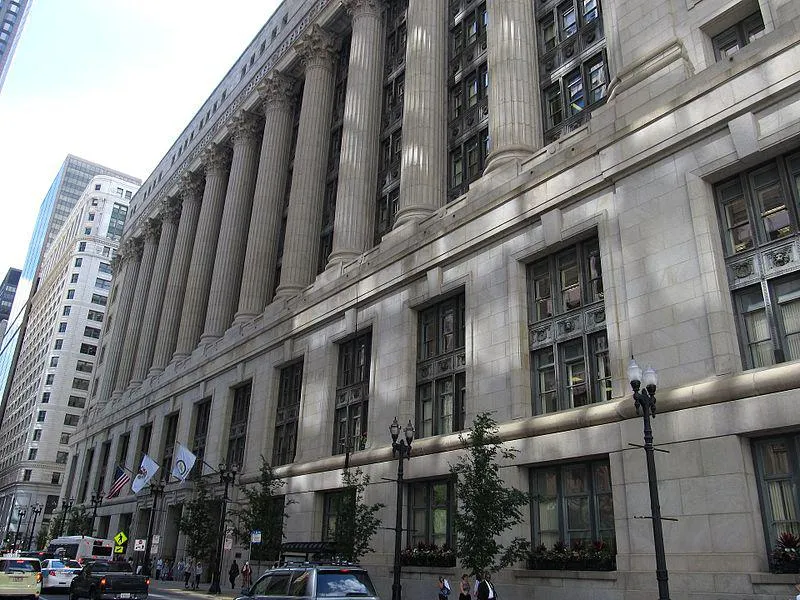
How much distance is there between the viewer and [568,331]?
23.8 meters

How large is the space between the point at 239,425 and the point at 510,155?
2636 centimetres

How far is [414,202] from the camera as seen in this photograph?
34.1 metres

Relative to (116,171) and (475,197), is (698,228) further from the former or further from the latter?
(116,171)

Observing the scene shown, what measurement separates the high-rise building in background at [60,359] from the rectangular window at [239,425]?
7813 cm

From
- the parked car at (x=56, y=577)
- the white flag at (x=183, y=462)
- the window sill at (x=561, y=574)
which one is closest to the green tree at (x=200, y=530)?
the white flag at (x=183, y=462)

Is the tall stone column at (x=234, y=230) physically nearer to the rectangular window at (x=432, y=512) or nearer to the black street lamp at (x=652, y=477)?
the rectangular window at (x=432, y=512)

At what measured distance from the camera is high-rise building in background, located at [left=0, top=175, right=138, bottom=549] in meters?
117

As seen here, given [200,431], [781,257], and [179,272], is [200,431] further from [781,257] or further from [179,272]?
[781,257]

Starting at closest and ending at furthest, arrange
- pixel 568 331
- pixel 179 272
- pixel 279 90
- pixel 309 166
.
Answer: pixel 568 331
pixel 309 166
pixel 279 90
pixel 179 272

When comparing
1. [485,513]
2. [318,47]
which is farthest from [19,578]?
[318,47]

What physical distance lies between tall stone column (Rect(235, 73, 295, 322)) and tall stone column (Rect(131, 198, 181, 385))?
2123 cm

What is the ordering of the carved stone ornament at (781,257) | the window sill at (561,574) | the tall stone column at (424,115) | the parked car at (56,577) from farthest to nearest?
the tall stone column at (424,115) → the parked car at (56,577) → the window sill at (561,574) → the carved stone ornament at (781,257)

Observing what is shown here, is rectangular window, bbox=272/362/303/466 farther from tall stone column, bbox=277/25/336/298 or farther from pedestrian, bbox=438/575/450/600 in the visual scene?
pedestrian, bbox=438/575/450/600

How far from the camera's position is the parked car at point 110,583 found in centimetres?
2406
